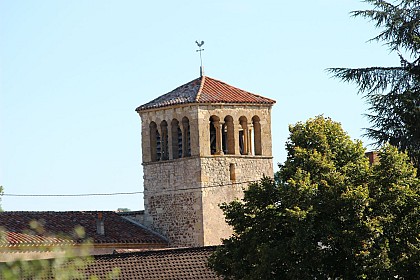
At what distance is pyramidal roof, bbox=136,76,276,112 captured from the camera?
4797 centimetres

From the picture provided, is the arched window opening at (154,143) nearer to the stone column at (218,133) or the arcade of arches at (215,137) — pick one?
the arcade of arches at (215,137)

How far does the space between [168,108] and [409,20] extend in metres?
20.7

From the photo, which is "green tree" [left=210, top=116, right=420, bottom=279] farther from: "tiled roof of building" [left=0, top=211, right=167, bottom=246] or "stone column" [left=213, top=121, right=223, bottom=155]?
"stone column" [left=213, top=121, right=223, bottom=155]

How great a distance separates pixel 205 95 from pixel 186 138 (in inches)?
81.1

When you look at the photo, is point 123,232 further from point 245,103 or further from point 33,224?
point 33,224

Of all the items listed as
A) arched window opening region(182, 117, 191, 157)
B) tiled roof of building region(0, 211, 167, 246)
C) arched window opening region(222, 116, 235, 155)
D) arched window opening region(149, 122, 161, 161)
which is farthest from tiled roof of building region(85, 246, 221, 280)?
arched window opening region(149, 122, 161, 161)

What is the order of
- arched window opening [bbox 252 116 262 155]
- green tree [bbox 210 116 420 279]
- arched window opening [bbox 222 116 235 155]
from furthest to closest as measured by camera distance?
arched window opening [bbox 252 116 262 155], arched window opening [bbox 222 116 235 155], green tree [bbox 210 116 420 279]

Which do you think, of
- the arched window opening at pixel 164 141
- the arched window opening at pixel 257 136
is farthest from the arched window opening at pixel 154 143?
the arched window opening at pixel 257 136

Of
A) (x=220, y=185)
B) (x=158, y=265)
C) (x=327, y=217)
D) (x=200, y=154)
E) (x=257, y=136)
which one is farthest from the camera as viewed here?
(x=257, y=136)

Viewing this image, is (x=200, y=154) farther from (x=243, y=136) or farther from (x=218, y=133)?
(x=243, y=136)

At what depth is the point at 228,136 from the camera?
4872 centimetres

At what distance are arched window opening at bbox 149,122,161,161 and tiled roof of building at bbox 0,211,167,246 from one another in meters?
3.10

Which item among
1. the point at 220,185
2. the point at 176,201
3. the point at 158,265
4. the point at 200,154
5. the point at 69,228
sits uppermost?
the point at 200,154

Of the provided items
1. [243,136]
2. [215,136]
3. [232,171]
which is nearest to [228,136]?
[215,136]
